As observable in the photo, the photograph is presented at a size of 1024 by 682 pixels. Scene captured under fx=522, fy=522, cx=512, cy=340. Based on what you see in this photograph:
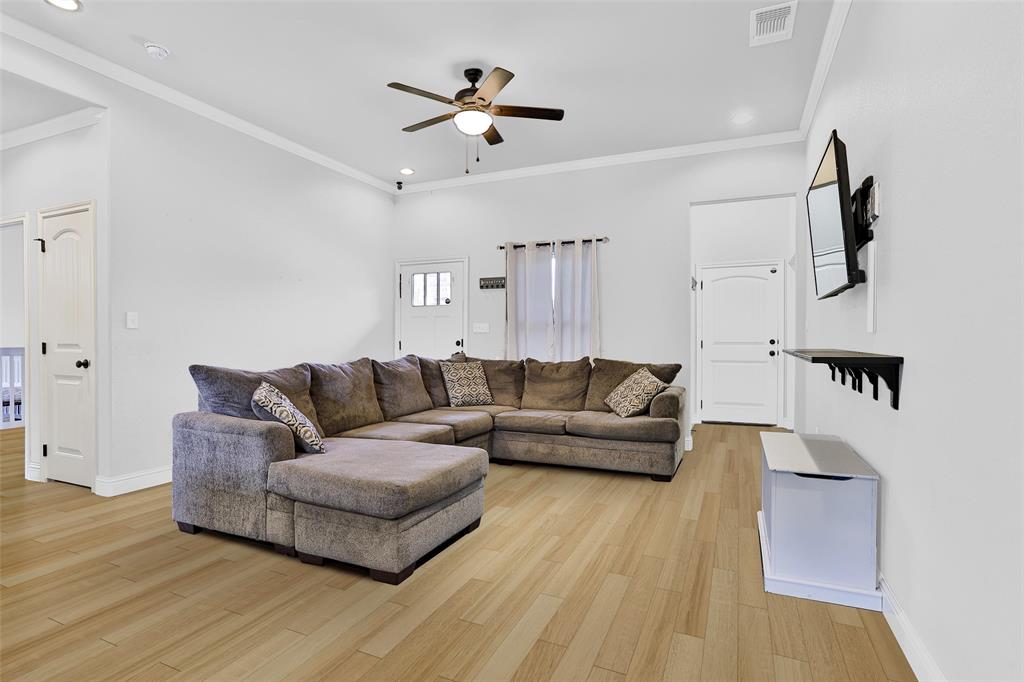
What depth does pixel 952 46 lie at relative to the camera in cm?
146

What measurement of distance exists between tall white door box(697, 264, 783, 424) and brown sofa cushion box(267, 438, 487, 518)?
453 cm

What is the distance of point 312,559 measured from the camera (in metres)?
2.46

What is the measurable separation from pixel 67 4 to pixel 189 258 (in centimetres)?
173

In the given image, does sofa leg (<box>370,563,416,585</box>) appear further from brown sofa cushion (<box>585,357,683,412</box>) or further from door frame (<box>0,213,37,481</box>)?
door frame (<box>0,213,37,481</box>)

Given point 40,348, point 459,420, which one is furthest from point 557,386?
point 40,348

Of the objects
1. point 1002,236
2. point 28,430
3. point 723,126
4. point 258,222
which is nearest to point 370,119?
point 258,222

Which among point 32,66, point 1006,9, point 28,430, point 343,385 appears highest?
point 32,66

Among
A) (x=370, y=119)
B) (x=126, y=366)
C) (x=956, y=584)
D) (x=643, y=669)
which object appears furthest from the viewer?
(x=370, y=119)

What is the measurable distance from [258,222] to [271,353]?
47.4 inches

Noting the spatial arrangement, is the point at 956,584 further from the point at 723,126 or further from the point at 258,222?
the point at 258,222

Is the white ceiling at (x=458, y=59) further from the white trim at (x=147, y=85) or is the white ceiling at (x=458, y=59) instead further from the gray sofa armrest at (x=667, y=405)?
the gray sofa armrest at (x=667, y=405)

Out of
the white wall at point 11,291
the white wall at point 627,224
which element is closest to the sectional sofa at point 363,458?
the white wall at point 627,224

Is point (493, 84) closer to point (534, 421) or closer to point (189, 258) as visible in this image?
point (534, 421)

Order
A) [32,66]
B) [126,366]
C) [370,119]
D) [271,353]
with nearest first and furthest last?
[32,66] < [126,366] < [370,119] < [271,353]
